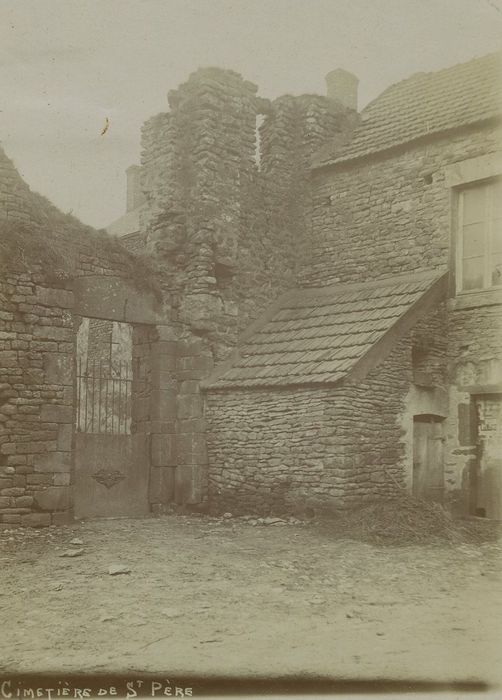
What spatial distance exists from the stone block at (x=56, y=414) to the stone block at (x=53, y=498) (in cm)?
87

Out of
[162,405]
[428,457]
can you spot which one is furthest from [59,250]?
[428,457]

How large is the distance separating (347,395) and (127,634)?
516 centimetres

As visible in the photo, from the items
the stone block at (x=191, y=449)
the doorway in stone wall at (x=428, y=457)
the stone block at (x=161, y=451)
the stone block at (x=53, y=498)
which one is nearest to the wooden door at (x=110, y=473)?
the stone block at (x=161, y=451)

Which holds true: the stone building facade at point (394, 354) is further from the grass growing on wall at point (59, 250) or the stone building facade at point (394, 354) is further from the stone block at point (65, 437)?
the stone block at point (65, 437)

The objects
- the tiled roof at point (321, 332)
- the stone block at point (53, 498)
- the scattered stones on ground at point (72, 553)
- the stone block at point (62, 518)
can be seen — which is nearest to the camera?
the scattered stones on ground at point (72, 553)

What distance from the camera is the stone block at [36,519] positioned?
10062mm

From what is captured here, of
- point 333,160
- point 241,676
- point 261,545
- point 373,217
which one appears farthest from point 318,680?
point 333,160

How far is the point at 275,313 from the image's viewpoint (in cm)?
1348

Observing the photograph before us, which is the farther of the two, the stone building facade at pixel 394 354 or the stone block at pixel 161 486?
the stone block at pixel 161 486

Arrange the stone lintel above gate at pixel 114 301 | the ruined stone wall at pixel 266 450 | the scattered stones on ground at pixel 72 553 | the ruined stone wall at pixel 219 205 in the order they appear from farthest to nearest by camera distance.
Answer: the ruined stone wall at pixel 219 205 → the stone lintel above gate at pixel 114 301 → the ruined stone wall at pixel 266 450 → the scattered stones on ground at pixel 72 553

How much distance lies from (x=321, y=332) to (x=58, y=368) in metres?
3.95

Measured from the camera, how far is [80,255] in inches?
444

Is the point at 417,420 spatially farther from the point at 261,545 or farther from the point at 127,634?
the point at 127,634

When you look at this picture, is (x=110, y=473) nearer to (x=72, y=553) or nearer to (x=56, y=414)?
(x=56, y=414)
